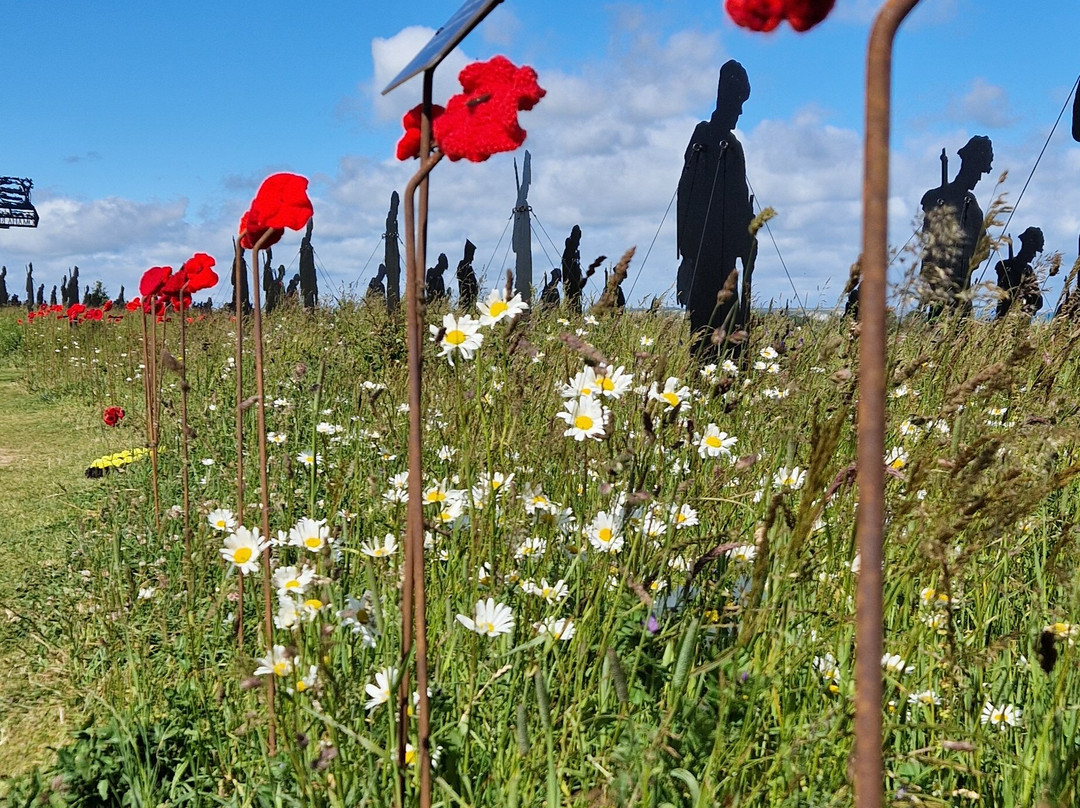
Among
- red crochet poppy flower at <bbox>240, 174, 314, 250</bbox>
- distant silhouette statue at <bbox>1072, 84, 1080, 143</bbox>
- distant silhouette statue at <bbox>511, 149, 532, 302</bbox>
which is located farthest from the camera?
distant silhouette statue at <bbox>511, 149, 532, 302</bbox>

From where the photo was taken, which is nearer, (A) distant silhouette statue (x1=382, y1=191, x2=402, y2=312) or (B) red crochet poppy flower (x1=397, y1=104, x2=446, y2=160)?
(B) red crochet poppy flower (x1=397, y1=104, x2=446, y2=160)

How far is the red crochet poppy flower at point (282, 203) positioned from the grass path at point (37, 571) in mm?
1444

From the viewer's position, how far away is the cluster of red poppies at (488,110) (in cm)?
95

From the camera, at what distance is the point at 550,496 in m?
2.28

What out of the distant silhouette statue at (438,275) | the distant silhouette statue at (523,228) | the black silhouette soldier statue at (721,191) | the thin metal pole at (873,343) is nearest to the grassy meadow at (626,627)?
the thin metal pole at (873,343)

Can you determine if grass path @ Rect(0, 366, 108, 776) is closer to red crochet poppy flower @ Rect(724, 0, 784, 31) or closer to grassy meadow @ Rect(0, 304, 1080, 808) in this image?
grassy meadow @ Rect(0, 304, 1080, 808)

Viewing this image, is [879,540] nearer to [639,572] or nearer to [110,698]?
[639,572]

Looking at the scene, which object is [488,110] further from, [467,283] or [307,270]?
[307,270]

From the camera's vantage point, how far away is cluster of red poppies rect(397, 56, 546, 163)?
946 mm

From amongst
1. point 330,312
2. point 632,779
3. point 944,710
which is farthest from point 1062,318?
point 330,312

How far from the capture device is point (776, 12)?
0.47 m

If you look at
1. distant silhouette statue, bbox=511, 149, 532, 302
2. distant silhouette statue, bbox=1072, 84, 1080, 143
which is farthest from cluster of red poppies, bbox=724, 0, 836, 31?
distant silhouette statue, bbox=511, 149, 532, 302

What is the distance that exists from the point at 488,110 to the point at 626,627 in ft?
3.98

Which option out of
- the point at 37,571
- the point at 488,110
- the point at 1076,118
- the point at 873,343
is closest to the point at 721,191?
the point at 1076,118
